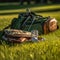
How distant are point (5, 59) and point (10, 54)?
0.54m

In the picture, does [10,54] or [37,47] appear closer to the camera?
[10,54]

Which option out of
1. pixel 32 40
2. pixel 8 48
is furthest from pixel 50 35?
pixel 8 48

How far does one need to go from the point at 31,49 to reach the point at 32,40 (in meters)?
1.02

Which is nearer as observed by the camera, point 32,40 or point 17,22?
point 32,40

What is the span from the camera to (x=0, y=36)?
495 inches

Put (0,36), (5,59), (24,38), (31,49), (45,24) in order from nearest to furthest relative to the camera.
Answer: (5,59) < (31,49) < (24,38) < (0,36) < (45,24)

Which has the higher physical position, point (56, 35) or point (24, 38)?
point (24, 38)

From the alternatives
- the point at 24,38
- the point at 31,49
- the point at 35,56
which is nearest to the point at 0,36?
the point at 24,38

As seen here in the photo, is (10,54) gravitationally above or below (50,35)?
above

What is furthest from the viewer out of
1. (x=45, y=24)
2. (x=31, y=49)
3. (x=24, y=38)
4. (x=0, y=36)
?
(x=45, y=24)

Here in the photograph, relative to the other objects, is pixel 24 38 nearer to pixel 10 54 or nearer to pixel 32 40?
pixel 32 40

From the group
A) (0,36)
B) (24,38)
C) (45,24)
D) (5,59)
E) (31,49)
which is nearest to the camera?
(5,59)

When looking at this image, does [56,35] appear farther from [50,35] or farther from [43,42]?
[43,42]

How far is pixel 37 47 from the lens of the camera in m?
11.0
